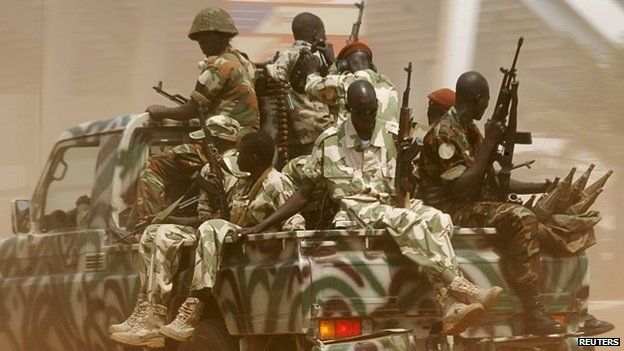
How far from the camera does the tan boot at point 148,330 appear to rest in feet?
31.2

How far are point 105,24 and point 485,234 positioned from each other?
15.4 m

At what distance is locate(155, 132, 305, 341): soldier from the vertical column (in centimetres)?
986

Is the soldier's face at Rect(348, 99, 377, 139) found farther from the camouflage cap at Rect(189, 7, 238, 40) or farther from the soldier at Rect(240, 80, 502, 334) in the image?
the camouflage cap at Rect(189, 7, 238, 40)

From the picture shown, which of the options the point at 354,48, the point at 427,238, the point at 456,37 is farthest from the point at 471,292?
the point at 456,37

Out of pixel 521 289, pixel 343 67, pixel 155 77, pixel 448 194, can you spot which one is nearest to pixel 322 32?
pixel 343 67

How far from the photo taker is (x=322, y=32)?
1075cm

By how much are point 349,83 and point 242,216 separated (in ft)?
3.39

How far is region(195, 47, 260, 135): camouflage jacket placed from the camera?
10578mm

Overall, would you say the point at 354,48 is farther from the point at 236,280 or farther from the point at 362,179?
the point at 236,280

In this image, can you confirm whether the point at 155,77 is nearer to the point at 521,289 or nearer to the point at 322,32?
the point at 322,32

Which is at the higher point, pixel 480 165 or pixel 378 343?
pixel 480 165

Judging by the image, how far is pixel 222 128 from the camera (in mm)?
10484

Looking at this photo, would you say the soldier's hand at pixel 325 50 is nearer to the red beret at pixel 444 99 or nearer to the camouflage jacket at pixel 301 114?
the camouflage jacket at pixel 301 114

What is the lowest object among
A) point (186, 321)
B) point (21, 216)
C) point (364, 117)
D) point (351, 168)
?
point (186, 321)
